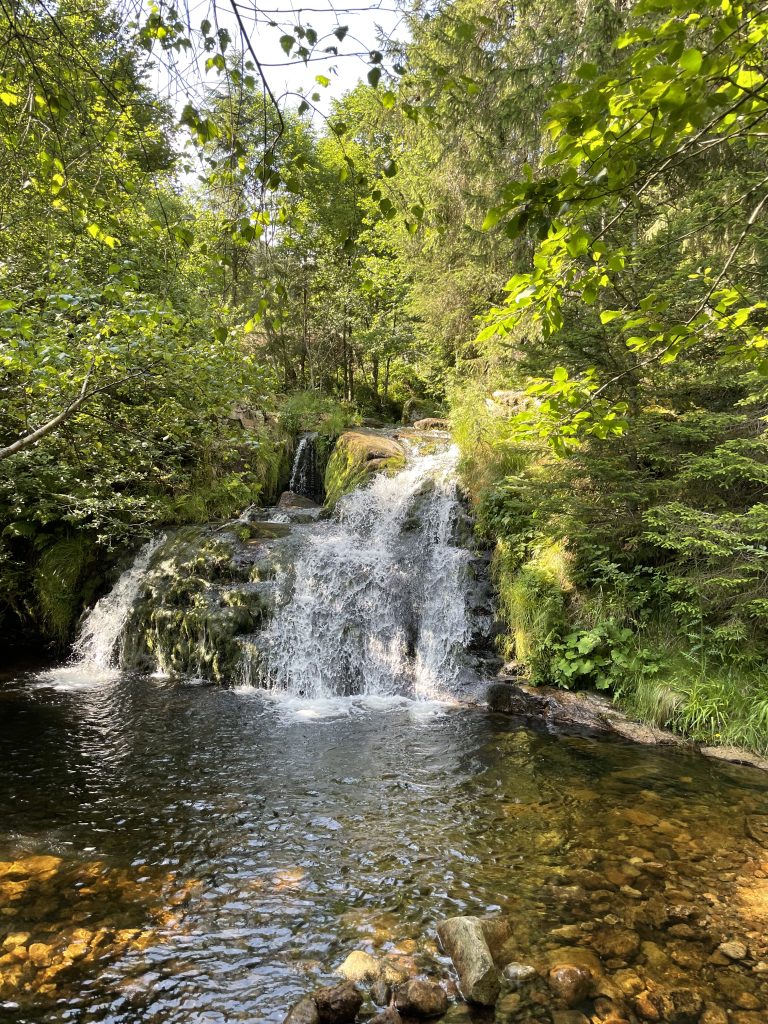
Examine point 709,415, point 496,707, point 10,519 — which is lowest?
point 496,707

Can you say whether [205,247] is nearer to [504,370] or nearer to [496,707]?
[496,707]

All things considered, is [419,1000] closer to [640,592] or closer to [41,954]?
[41,954]

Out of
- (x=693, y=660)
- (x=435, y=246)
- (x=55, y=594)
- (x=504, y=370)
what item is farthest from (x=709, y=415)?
(x=55, y=594)

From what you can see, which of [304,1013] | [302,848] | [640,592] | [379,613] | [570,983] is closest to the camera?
[304,1013]

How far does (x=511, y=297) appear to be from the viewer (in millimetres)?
2254

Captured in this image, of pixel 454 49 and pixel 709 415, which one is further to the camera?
pixel 454 49

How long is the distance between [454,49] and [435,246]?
3.54 metres

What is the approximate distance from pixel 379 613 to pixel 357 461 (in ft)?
15.4

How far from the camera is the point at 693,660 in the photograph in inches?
258

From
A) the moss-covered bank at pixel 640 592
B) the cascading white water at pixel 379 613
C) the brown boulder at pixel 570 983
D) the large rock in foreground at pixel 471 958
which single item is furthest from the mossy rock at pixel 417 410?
the brown boulder at pixel 570 983

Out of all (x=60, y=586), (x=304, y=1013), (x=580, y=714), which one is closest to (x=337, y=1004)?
(x=304, y=1013)

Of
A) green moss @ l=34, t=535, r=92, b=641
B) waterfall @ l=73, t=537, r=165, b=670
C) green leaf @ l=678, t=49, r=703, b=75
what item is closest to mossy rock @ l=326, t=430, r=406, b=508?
waterfall @ l=73, t=537, r=165, b=670

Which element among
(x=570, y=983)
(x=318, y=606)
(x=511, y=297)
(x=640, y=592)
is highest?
(x=511, y=297)

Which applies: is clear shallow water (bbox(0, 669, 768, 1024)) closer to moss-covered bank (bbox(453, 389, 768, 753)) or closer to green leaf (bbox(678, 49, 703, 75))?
moss-covered bank (bbox(453, 389, 768, 753))
